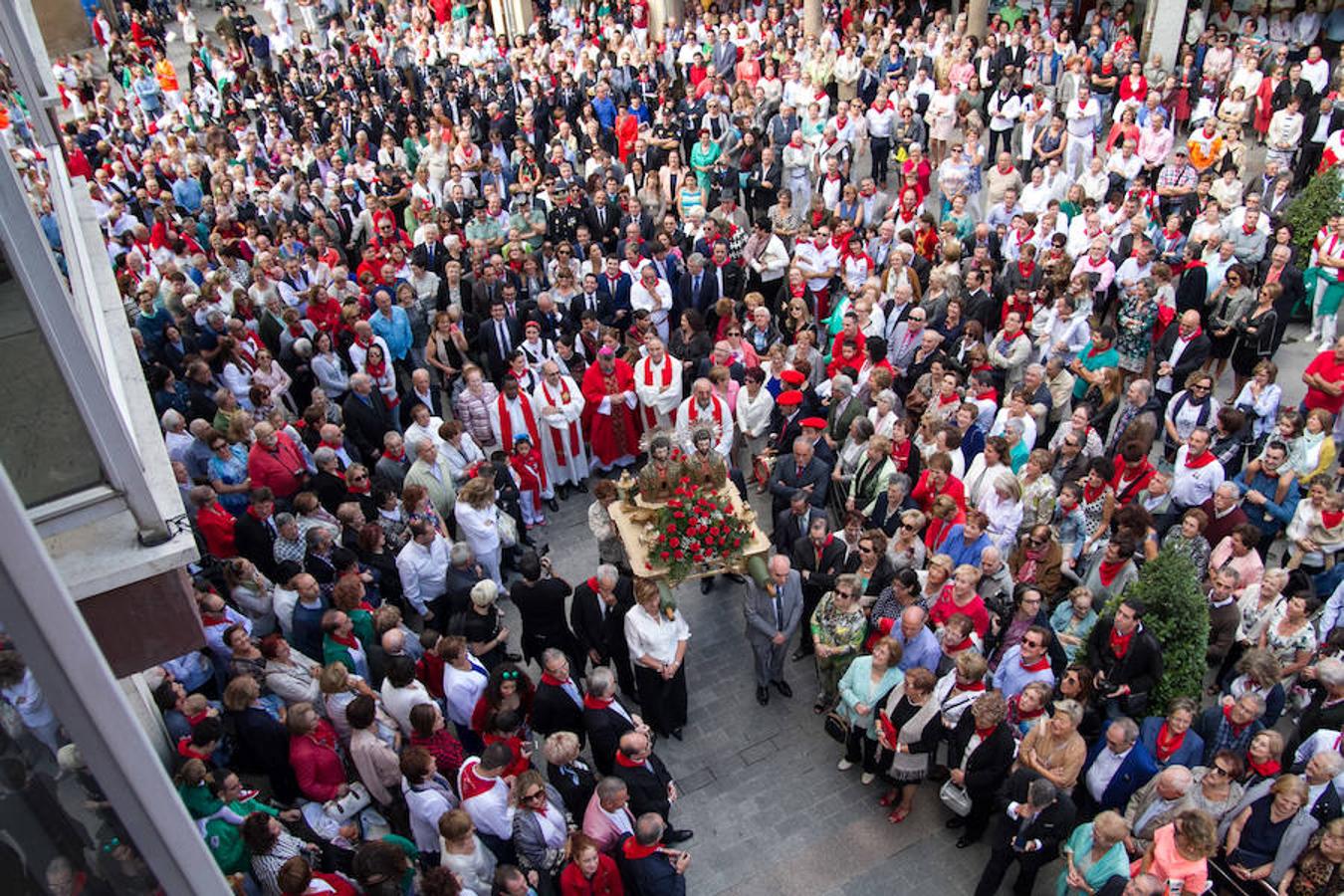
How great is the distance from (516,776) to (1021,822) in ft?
10.1

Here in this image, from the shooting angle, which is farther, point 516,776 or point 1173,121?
point 1173,121

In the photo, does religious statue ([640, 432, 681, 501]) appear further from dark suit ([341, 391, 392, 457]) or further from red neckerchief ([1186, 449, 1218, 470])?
red neckerchief ([1186, 449, 1218, 470])

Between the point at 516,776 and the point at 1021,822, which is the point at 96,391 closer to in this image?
the point at 516,776

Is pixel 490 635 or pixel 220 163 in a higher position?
pixel 220 163

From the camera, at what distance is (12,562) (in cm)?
140

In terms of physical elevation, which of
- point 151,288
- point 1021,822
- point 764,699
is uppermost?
point 151,288

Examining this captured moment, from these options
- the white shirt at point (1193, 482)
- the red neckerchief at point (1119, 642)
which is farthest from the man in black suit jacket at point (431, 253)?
the red neckerchief at point (1119, 642)

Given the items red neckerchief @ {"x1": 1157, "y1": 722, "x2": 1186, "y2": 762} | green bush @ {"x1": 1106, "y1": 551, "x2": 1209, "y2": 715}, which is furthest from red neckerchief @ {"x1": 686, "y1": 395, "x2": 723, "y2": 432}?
red neckerchief @ {"x1": 1157, "y1": 722, "x2": 1186, "y2": 762}

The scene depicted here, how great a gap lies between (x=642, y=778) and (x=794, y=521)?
2.79m

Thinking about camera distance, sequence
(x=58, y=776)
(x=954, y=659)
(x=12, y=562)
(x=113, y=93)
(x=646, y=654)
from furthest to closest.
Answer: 1. (x=113, y=93)
2. (x=646, y=654)
3. (x=954, y=659)
4. (x=58, y=776)
5. (x=12, y=562)

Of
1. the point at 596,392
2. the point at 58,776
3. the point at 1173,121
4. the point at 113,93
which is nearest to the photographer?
the point at 58,776

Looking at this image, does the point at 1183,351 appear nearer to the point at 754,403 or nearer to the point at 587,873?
the point at 754,403

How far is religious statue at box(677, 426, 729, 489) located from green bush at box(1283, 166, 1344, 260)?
25.7ft

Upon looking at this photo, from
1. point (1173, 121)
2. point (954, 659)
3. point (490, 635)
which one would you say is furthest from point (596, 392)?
point (1173, 121)
